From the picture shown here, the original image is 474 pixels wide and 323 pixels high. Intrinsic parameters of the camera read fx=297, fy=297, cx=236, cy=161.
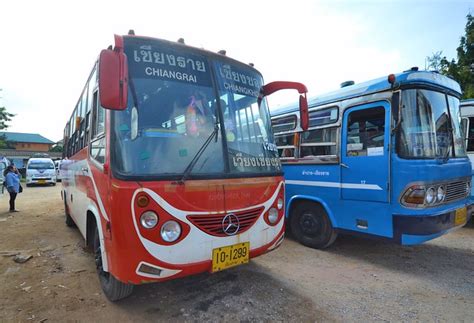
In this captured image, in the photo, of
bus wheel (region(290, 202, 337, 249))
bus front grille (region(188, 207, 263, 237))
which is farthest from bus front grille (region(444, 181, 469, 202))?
bus front grille (region(188, 207, 263, 237))

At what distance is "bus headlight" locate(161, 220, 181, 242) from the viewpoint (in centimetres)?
265

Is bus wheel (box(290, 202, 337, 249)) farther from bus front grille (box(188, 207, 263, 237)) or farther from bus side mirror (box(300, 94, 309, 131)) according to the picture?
bus front grille (box(188, 207, 263, 237))

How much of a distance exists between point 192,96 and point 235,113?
538 mm

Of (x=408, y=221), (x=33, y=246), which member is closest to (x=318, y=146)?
(x=408, y=221)

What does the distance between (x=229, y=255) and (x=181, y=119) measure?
4.76ft

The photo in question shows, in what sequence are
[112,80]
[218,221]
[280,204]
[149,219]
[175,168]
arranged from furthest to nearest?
1. [280,204]
2. [218,221]
3. [175,168]
4. [149,219]
5. [112,80]

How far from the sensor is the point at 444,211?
12.8 feet

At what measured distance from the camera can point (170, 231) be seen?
8.80 feet

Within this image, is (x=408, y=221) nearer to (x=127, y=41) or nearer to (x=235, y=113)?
(x=235, y=113)

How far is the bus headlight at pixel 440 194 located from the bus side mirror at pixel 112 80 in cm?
397

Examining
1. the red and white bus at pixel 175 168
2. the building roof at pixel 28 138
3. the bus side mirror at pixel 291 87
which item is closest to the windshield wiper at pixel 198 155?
the red and white bus at pixel 175 168

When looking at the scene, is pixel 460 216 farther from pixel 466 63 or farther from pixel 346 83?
pixel 466 63

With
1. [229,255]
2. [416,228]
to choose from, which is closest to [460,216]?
[416,228]

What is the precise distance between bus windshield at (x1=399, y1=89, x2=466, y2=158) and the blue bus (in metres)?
0.01
